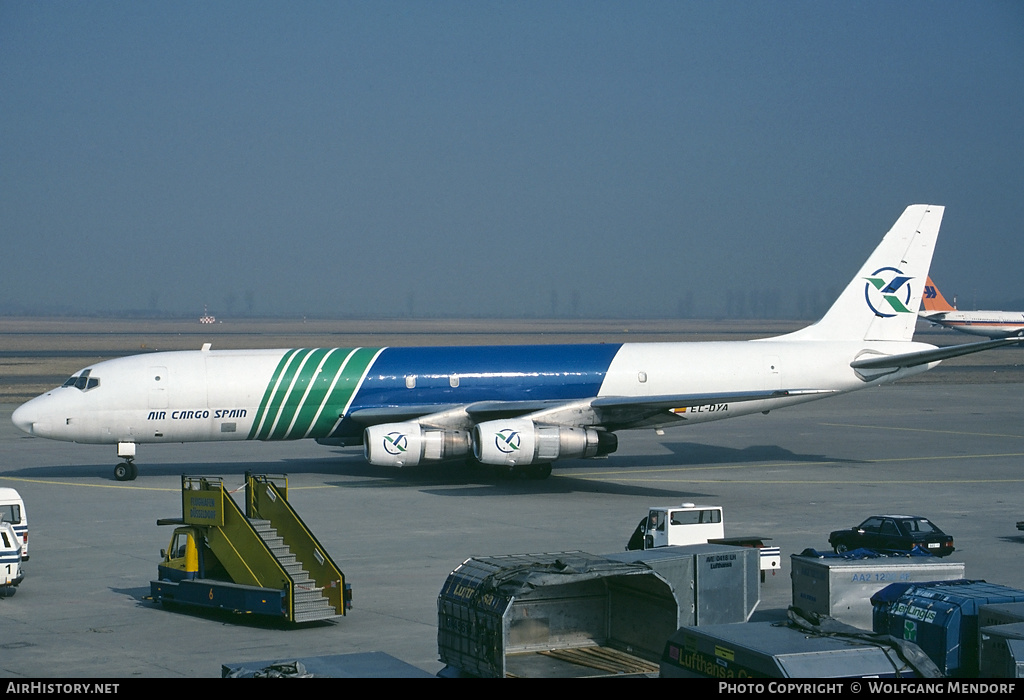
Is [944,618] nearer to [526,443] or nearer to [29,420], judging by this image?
[526,443]

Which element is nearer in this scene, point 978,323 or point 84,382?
point 84,382

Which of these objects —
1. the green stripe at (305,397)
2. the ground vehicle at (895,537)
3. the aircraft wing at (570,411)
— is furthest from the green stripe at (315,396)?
the ground vehicle at (895,537)

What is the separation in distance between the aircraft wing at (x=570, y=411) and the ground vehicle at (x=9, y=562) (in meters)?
15.8

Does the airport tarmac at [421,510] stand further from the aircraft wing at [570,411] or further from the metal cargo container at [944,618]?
the metal cargo container at [944,618]

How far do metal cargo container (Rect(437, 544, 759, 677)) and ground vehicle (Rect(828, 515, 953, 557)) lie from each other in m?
9.69

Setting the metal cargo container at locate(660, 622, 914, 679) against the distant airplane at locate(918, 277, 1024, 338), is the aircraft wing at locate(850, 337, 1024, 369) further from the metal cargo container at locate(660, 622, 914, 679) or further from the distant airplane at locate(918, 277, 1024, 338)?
the distant airplane at locate(918, 277, 1024, 338)

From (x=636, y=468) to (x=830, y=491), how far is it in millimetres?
8297

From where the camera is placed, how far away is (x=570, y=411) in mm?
36094

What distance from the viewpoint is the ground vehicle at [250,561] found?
1970 cm

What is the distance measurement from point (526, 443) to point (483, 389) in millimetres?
4873

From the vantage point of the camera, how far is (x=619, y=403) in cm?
3603

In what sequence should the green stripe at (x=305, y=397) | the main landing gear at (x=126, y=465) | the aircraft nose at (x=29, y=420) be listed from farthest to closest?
the green stripe at (x=305, y=397) → the main landing gear at (x=126, y=465) → the aircraft nose at (x=29, y=420)

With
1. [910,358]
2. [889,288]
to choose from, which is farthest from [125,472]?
[889,288]

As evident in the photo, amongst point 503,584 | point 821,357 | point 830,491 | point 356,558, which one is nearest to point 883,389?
point 821,357
